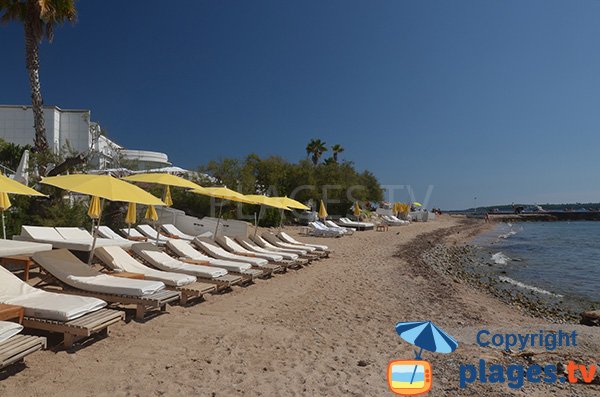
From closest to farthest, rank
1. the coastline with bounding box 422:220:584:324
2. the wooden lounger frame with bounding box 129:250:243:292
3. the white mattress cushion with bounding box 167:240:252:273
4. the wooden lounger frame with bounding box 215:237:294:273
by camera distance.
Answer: the wooden lounger frame with bounding box 129:250:243:292 < the white mattress cushion with bounding box 167:240:252:273 < the coastline with bounding box 422:220:584:324 < the wooden lounger frame with bounding box 215:237:294:273

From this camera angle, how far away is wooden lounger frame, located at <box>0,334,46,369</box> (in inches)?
123

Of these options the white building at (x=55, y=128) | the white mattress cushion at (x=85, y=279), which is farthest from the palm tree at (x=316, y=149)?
the white mattress cushion at (x=85, y=279)

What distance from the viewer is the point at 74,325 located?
3943mm

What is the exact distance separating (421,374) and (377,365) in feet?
4.06

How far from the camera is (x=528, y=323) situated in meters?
7.34

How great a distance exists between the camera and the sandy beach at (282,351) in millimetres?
3629

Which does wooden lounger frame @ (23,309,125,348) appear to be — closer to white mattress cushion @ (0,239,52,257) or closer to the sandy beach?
the sandy beach

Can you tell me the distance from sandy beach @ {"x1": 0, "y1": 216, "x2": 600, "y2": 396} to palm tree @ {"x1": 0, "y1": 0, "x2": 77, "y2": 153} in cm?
1013

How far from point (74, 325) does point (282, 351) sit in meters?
2.14

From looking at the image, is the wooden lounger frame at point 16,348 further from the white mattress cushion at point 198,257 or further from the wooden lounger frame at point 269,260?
the wooden lounger frame at point 269,260

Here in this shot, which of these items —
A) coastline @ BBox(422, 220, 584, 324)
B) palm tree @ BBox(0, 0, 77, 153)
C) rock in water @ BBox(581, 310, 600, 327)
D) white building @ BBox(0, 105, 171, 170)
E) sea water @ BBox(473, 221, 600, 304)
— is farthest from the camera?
white building @ BBox(0, 105, 171, 170)

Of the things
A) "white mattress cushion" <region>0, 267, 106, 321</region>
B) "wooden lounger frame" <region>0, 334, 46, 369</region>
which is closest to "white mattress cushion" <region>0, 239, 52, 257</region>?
"white mattress cushion" <region>0, 267, 106, 321</region>

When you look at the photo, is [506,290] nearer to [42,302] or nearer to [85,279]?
[85,279]

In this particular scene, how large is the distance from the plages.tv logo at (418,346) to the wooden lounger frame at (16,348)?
291 centimetres
